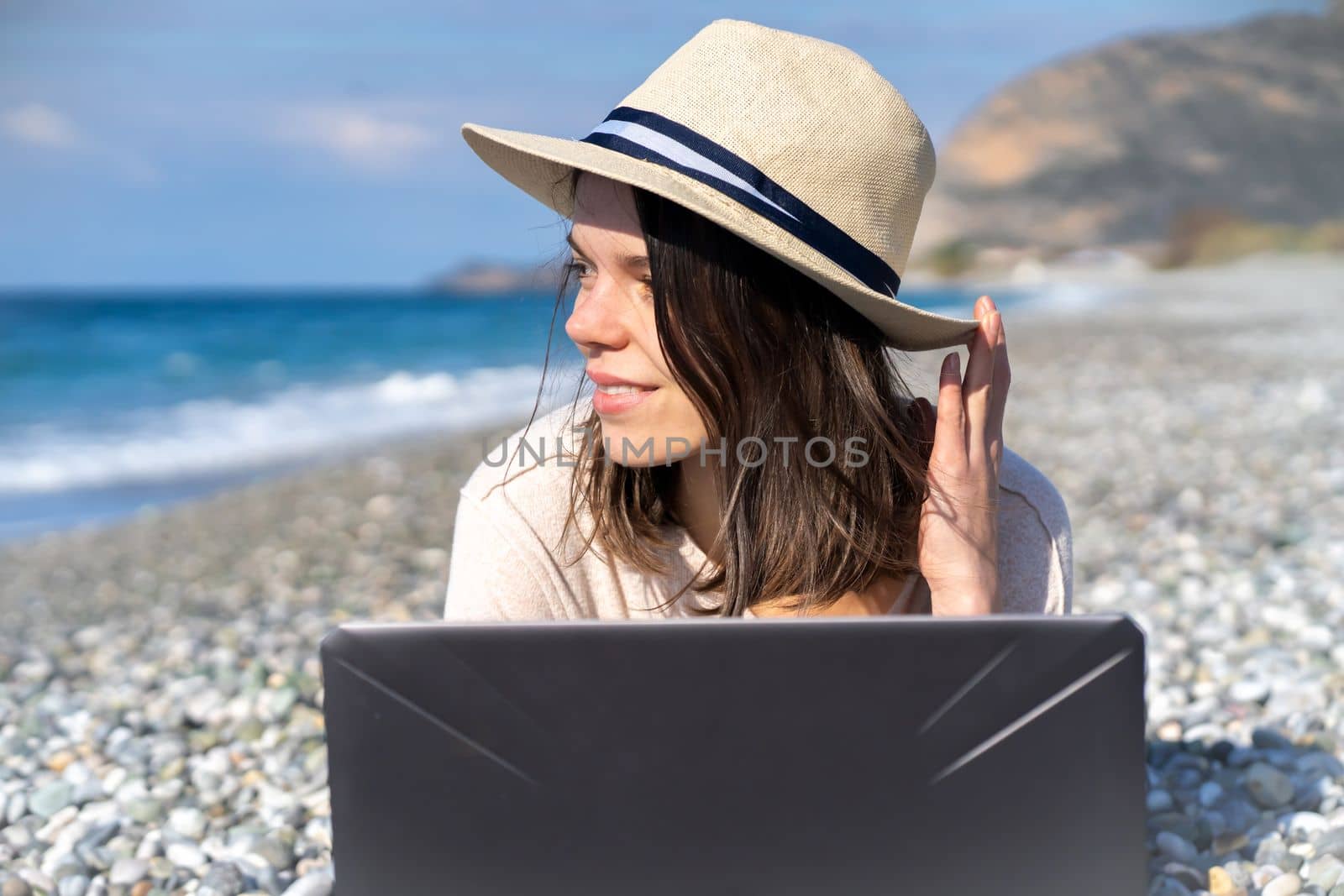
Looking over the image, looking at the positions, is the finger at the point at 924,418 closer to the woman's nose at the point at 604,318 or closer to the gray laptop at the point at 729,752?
the woman's nose at the point at 604,318

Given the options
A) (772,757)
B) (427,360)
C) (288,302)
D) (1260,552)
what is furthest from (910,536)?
(288,302)

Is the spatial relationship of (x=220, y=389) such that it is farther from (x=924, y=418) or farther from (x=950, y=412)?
(x=950, y=412)

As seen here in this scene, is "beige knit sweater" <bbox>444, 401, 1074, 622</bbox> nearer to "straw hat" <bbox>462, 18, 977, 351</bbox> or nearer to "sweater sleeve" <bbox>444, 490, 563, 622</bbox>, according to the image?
"sweater sleeve" <bbox>444, 490, 563, 622</bbox>

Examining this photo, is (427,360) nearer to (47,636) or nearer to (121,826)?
(47,636)

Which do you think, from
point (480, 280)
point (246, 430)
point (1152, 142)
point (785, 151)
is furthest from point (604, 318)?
point (1152, 142)

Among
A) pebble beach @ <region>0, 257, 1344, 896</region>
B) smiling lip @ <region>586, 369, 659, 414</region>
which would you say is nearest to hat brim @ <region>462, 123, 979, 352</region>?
smiling lip @ <region>586, 369, 659, 414</region>

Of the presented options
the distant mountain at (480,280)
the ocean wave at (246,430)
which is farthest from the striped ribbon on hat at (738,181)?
the distant mountain at (480,280)

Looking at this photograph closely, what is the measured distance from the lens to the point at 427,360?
2064 centimetres

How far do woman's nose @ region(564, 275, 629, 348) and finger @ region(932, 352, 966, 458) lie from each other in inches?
18.5

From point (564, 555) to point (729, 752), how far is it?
0.79 metres

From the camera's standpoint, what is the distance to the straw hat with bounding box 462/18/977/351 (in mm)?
1585

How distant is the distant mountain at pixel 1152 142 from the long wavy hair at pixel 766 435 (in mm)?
58948

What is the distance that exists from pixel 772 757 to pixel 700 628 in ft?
0.48

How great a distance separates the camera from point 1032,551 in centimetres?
193
